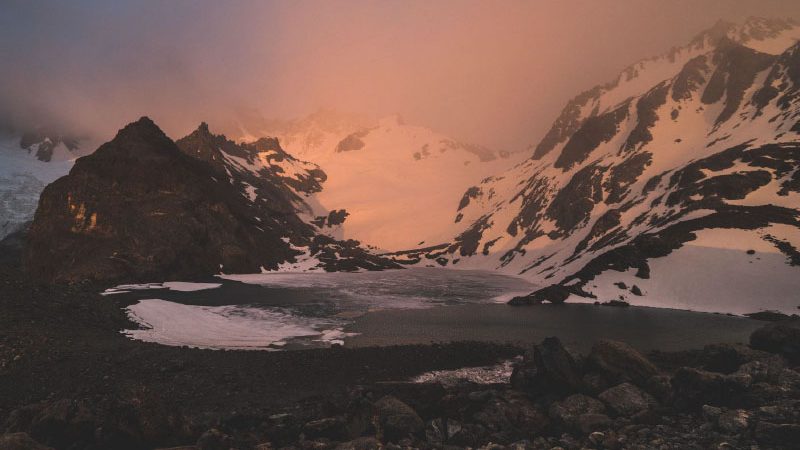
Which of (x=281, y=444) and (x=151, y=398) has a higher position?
(x=151, y=398)

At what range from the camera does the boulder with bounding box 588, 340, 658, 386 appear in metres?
21.0

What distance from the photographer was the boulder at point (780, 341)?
86.6ft

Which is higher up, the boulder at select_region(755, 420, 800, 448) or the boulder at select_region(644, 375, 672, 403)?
the boulder at select_region(755, 420, 800, 448)

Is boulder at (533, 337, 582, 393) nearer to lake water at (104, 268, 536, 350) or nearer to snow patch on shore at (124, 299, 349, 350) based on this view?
lake water at (104, 268, 536, 350)

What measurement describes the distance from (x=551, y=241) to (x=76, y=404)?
161 meters

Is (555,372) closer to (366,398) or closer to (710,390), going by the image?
(710,390)

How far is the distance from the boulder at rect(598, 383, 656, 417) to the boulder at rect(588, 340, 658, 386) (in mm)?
1784

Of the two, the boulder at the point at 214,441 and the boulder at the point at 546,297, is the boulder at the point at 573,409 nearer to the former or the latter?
the boulder at the point at 214,441

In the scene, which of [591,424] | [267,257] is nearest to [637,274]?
[591,424]

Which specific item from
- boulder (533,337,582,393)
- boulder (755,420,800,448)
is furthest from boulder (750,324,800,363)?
boulder (755,420,800,448)

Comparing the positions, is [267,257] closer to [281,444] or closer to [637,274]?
[637,274]

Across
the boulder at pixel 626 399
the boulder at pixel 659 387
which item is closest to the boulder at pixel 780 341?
the boulder at pixel 659 387

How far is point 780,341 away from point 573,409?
2042 cm

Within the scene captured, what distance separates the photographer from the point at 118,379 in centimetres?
2166
